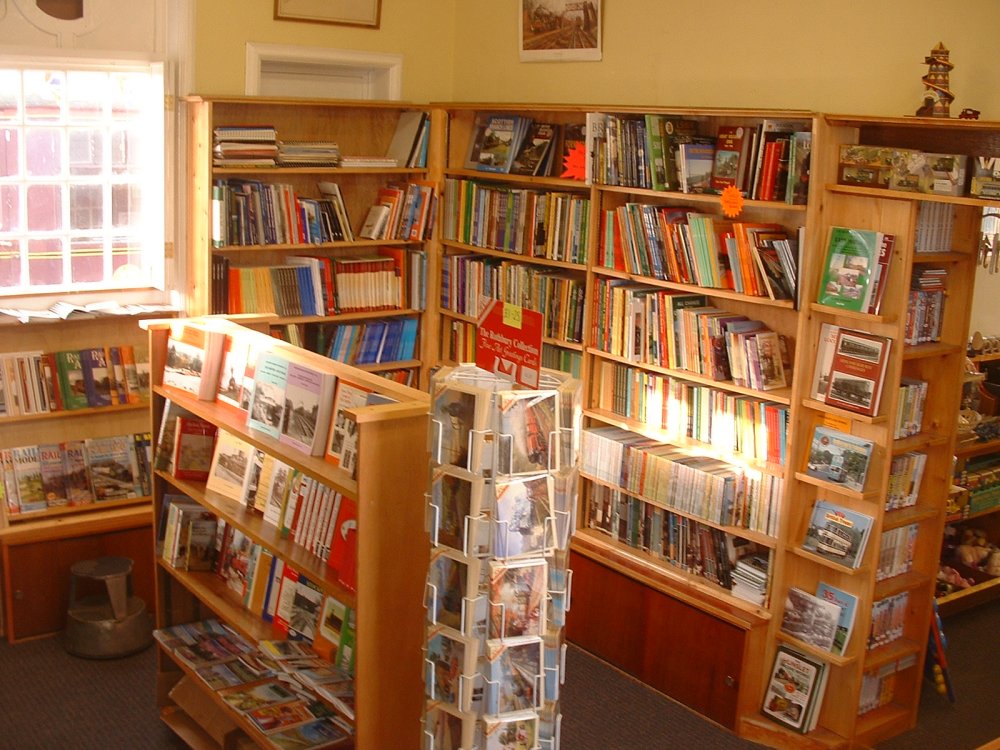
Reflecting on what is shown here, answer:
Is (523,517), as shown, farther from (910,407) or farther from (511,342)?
(910,407)

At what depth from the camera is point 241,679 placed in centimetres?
→ 396

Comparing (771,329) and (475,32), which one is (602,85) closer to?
(475,32)

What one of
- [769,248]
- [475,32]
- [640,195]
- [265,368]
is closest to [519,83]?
[475,32]

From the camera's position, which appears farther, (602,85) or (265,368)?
(602,85)

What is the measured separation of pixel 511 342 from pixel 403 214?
9.76ft

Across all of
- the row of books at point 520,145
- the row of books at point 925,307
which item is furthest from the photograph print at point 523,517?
the row of books at point 520,145

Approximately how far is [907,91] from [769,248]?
28.1 inches

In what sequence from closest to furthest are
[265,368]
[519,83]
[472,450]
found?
1. [472,450]
2. [265,368]
3. [519,83]

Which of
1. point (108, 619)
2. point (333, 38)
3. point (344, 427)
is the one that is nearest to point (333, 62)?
point (333, 38)

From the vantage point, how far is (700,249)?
4.50 m

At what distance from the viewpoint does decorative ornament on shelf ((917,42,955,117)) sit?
147 inches

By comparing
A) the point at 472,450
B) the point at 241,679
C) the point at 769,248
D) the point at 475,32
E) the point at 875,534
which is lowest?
the point at 241,679

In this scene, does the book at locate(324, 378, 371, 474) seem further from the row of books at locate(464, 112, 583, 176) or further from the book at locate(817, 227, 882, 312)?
the row of books at locate(464, 112, 583, 176)

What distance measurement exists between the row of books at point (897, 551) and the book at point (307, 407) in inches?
84.0
